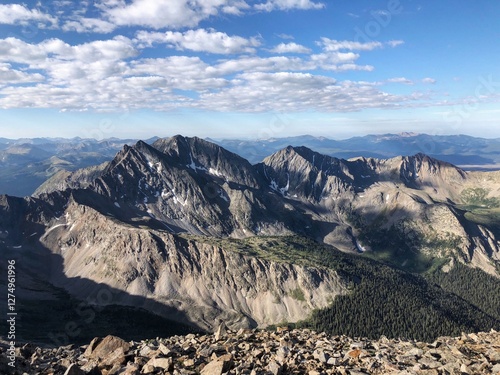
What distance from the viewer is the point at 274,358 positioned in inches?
1430

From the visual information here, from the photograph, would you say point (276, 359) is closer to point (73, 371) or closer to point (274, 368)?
point (274, 368)

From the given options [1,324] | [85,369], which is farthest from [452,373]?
[1,324]

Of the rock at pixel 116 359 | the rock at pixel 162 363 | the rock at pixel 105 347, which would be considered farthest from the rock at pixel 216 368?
the rock at pixel 105 347

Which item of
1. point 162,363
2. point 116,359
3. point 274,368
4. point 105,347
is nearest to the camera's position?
point 274,368

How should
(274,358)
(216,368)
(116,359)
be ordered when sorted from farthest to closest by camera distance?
(116,359), (274,358), (216,368)

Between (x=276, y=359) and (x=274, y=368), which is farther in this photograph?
(x=276, y=359)

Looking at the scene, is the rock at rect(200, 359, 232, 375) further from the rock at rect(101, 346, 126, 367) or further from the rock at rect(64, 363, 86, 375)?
the rock at rect(64, 363, 86, 375)

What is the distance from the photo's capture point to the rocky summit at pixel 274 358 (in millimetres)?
32688

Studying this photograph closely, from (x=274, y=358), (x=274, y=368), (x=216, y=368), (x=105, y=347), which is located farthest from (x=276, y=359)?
(x=105, y=347)

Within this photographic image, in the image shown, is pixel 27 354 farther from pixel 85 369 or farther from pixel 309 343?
pixel 309 343

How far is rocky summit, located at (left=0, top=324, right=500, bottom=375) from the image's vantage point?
107ft

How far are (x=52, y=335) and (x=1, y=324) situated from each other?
1024 inches

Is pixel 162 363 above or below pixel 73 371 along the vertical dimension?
above

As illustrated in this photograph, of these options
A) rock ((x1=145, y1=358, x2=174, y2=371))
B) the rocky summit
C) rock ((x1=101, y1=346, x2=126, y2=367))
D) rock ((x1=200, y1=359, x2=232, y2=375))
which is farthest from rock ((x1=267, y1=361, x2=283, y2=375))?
rock ((x1=101, y1=346, x2=126, y2=367))
